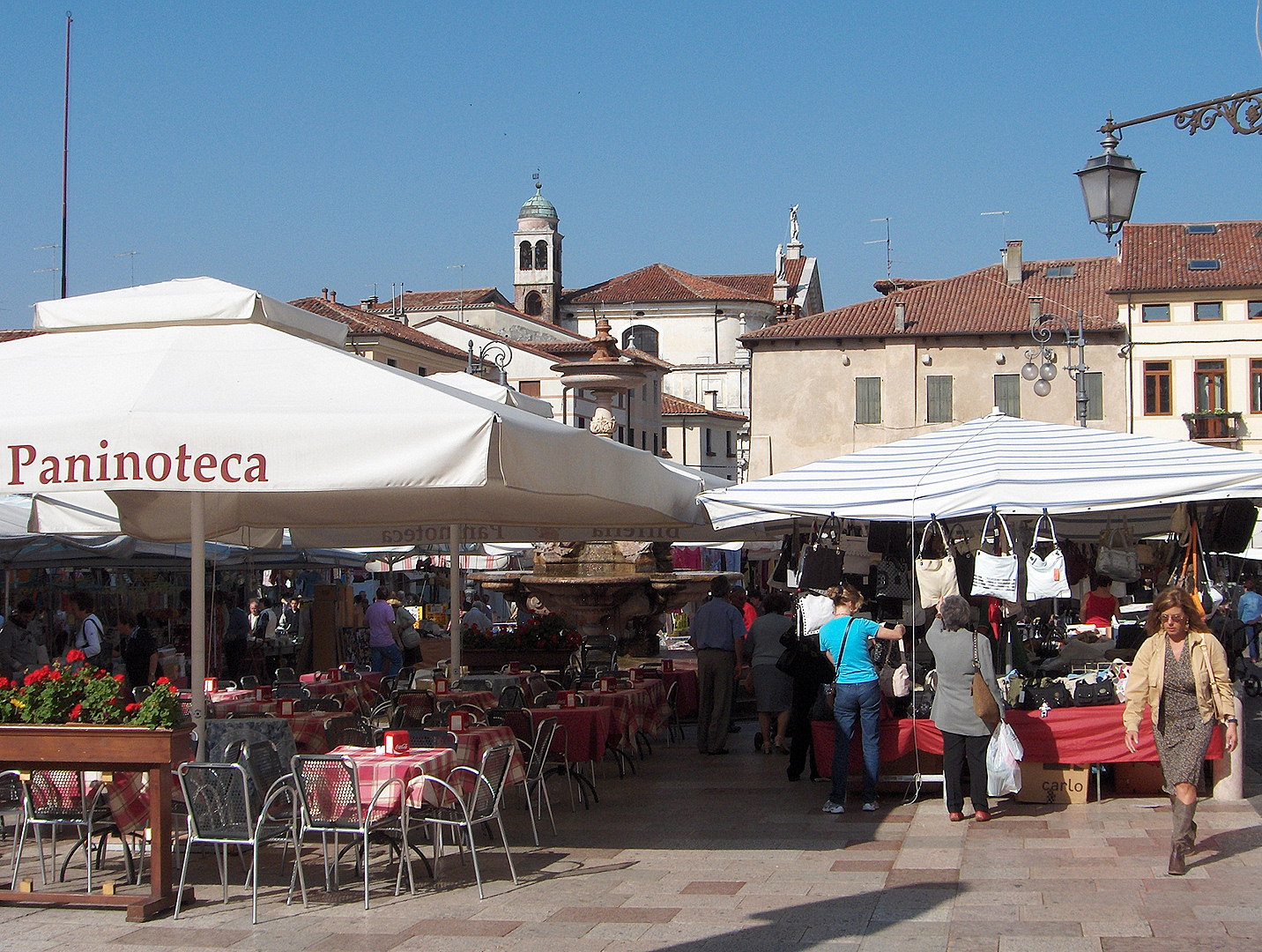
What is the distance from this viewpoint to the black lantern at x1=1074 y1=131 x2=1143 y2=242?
30.7ft

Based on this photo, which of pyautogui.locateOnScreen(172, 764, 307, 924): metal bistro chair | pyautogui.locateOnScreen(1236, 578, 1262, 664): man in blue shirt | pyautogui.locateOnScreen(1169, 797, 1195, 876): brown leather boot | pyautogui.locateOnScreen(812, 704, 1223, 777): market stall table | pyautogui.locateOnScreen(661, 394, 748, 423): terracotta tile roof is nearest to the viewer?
pyautogui.locateOnScreen(172, 764, 307, 924): metal bistro chair

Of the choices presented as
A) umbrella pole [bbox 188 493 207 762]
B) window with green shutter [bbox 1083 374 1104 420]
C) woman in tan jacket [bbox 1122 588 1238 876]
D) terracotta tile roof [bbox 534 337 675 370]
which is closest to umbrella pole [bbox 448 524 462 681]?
umbrella pole [bbox 188 493 207 762]

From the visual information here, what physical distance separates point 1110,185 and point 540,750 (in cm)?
533

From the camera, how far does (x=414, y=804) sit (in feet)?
24.2

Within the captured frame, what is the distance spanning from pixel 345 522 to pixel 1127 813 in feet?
21.0

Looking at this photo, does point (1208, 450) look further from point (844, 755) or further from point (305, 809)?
point (305, 809)

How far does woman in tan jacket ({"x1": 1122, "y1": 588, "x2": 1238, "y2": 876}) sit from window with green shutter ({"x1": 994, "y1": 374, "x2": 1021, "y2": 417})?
4270cm

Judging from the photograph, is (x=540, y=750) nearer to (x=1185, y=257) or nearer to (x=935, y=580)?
(x=935, y=580)

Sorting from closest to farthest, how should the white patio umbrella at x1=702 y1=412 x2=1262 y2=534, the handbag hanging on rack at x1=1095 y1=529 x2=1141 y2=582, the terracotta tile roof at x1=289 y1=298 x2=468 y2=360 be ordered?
the white patio umbrella at x1=702 y1=412 x2=1262 y2=534
the handbag hanging on rack at x1=1095 y1=529 x2=1141 y2=582
the terracotta tile roof at x1=289 y1=298 x2=468 y2=360

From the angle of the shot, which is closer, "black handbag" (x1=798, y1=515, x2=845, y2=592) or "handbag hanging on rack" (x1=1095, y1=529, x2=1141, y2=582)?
"black handbag" (x1=798, y1=515, x2=845, y2=592)

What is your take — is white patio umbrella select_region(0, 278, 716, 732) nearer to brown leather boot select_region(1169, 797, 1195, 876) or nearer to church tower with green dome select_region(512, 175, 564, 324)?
brown leather boot select_region(1169, 797, 1195, 876)

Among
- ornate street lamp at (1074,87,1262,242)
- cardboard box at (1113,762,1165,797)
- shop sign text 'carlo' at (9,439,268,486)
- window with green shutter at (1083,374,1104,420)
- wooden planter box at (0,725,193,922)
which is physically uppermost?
window with green shutter at (1083,374,1104,420)

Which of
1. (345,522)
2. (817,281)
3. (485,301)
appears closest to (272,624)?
(345,522)

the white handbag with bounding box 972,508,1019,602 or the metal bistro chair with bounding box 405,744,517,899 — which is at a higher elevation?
the white handbag with bounding box 972,508,1019,602
